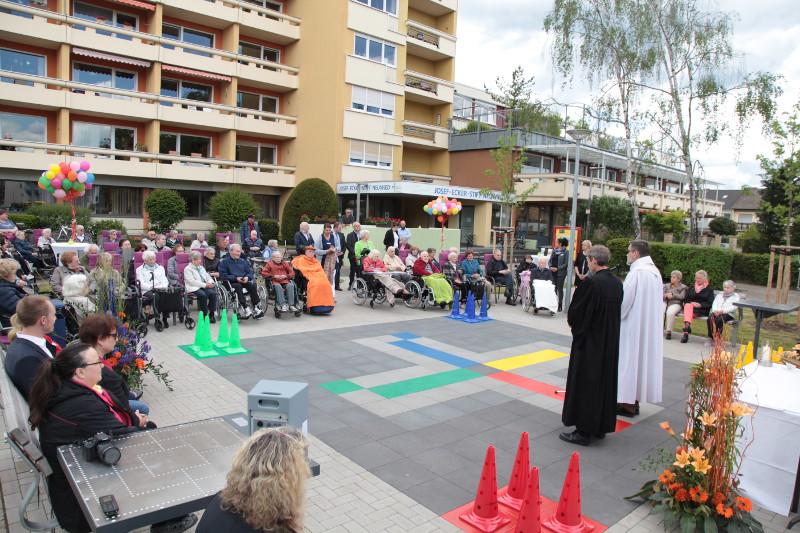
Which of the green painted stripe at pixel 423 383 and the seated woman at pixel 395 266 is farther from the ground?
the seated woman at pixel 395 266

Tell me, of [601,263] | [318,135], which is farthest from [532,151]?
[601,263]

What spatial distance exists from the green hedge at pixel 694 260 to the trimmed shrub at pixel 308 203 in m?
14.9

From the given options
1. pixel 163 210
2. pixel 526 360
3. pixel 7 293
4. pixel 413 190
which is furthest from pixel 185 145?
pixel 526 360

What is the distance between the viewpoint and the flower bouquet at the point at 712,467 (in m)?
4.04

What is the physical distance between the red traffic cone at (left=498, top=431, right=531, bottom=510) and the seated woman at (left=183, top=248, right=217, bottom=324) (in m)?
7.72

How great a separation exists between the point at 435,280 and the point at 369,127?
18.6m

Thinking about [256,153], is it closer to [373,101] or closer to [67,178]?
[373,101]

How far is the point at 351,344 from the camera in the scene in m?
9.69

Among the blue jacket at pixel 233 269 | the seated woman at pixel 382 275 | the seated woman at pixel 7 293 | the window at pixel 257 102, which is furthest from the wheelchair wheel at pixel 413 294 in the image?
the window at pixel 257 102

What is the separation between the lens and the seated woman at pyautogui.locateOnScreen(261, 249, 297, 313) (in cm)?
1165

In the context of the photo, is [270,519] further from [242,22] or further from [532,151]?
[532,151]

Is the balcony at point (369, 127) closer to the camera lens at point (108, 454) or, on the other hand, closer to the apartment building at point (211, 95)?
the apartment building at point (211, 95)

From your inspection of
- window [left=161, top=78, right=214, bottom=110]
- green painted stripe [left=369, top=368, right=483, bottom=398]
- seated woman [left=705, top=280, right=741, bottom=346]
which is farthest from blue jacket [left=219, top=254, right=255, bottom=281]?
window [left=161, top=78, right=214, bottom=110]

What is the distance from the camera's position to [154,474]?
302cm
